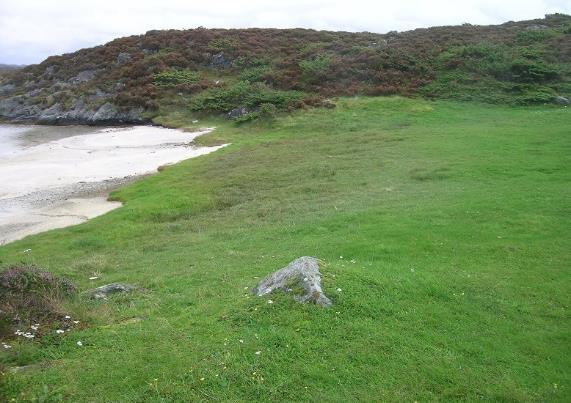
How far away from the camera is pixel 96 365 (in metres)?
10.2

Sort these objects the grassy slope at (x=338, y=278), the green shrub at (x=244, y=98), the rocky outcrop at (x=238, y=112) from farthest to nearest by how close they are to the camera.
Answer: the green shrub at (x=244, y=98), the rocky outcrop at (x=238, y=112), the grassy slope at (x=338, y=278)

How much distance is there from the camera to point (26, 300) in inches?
476

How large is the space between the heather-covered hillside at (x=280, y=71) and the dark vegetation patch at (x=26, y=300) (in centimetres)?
4480

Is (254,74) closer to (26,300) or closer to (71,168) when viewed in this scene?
(71,168)

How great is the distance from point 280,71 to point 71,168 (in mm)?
37178

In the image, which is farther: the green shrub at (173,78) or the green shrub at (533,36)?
the green shrub at (173,78)

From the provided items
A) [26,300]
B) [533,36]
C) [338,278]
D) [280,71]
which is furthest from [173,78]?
[338,278]

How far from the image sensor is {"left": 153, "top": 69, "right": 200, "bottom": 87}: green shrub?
73812mm

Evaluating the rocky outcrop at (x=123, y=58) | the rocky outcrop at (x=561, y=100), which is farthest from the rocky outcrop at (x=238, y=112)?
the rocky outcrop at (x=561, y=100)

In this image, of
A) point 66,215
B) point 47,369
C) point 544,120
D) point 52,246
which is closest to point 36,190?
point 66,215

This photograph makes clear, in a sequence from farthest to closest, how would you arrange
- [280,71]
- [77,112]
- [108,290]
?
1. [77,112]
2. [280,71]
3. [108,290]

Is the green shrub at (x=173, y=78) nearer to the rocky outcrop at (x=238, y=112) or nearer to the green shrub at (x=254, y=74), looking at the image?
the green shrub at (x=254, y=74)

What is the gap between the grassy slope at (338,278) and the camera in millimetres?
10086

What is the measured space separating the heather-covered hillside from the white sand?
9.31 metres
